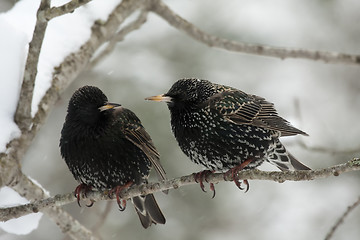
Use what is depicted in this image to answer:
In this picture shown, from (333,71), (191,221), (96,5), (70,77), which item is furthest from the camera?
(333,71)

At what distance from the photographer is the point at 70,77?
174 inches

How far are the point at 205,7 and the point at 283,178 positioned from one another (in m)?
6.66

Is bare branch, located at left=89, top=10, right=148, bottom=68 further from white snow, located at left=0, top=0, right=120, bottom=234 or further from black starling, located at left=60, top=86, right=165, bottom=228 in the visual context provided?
black starling, located at left=60, top=86, right=165, bottom=228

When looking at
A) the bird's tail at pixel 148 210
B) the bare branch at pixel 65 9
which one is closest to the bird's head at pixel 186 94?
the bird's tail at pixel 148 210

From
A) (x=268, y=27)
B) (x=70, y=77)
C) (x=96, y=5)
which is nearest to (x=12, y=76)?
(x=70, y=77)

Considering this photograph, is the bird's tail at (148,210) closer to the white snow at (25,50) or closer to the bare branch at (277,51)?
the white snow at (25,50)

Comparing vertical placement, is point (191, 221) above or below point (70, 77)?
below

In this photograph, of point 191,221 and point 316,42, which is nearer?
point 191,221

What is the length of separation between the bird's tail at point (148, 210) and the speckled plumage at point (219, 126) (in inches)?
28.1

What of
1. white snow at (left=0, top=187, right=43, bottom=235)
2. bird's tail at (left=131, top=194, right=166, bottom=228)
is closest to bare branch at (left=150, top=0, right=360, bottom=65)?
bird's tail at (left=131, top=194, right=166, bottom=228)

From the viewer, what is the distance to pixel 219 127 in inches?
150

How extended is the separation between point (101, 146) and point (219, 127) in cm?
95

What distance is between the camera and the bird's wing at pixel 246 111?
3917 mm

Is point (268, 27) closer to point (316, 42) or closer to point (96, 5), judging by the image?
point (316, 42)
